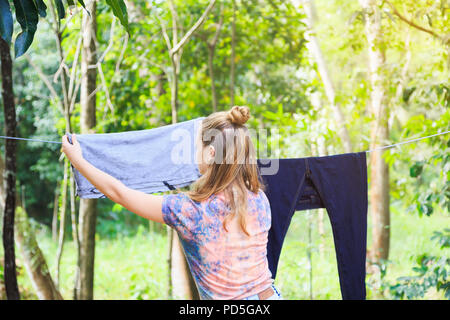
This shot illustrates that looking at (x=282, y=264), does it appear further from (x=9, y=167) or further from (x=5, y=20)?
(x=5, y=20)

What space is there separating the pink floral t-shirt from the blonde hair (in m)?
0.02

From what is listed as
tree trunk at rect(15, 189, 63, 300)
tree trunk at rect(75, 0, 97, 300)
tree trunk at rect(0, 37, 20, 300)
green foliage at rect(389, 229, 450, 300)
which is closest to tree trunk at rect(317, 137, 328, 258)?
green foliage at rect(389, 229, 450, 300)

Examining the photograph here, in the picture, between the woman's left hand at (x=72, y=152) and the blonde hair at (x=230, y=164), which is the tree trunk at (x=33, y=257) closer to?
the woman's left hand at (x=72, y=152)

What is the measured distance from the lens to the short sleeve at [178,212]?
3.86ft

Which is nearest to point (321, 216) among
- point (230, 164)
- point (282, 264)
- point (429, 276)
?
point (282, 264)

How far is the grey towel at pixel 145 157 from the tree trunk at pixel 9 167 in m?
0.88

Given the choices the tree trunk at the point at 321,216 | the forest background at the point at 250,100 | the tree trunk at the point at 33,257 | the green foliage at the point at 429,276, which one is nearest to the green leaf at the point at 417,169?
the forest background at the point at 250,100

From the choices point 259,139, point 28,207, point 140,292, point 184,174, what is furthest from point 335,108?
point 28,207

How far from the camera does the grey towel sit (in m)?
1.77

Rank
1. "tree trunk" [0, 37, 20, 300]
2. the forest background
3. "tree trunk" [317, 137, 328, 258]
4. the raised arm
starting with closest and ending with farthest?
the raised arm
"tree trunk" [0, 37, 20, 300]
the forest background
"tree trunk" [317, 137, 328, 258]

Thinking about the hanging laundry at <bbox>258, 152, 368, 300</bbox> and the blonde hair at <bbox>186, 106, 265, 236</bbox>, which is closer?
the blonde hair at <bbox>186, 106, 265, 236</bbox>

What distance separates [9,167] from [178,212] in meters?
1.69

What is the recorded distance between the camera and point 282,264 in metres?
4.13

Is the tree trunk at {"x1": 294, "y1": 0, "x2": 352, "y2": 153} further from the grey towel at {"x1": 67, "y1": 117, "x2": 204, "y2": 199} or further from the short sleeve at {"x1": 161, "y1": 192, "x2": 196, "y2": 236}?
the short sleeve at {"x1": 161, "y1": 192, "x2": 196, "y2": 236}
